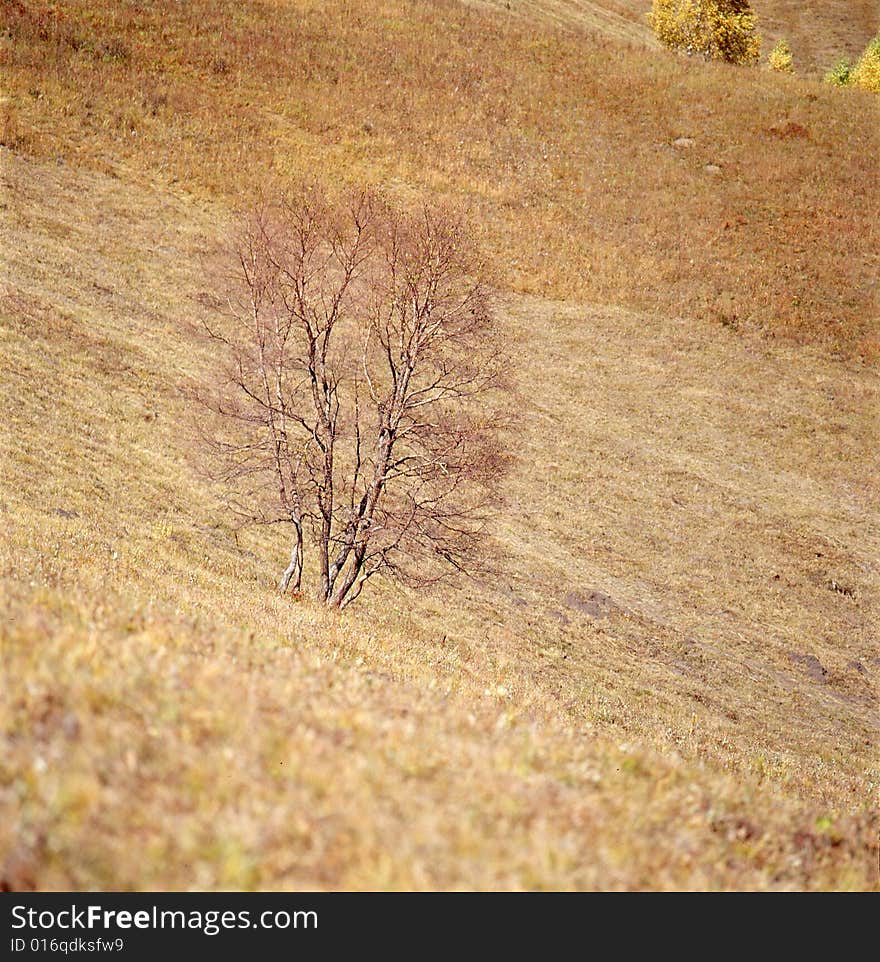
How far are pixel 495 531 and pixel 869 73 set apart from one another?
395 ft

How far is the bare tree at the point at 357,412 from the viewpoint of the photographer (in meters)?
22.5

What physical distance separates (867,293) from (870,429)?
1341cm

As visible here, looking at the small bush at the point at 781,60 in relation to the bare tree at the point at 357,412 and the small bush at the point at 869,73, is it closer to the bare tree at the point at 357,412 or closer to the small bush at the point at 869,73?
the small bush at the point at 869,73

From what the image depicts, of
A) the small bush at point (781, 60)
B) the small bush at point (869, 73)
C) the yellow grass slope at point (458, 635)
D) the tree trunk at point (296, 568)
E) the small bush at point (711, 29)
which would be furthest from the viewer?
the small bush at point (781, 60)

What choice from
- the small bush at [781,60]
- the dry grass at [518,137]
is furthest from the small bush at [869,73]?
the dry grass at [518,137]

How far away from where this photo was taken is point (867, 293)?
53.7 meters

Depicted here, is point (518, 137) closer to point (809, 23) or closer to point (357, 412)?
point (357, 412)

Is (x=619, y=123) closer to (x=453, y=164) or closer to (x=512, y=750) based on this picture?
(x=453, y=164)

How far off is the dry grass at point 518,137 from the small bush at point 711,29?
33.3 m

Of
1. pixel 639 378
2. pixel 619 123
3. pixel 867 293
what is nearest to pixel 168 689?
pixel 639 378

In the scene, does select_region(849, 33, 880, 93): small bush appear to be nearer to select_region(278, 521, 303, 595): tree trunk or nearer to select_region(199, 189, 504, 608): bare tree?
select_region(199, 189, 504, 608): bare tree

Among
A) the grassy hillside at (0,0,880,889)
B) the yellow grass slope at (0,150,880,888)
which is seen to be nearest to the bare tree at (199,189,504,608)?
the grassy hillside at (0,0,880,889)

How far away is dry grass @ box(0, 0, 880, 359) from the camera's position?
5319 centimetres

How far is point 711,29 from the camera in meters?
100
